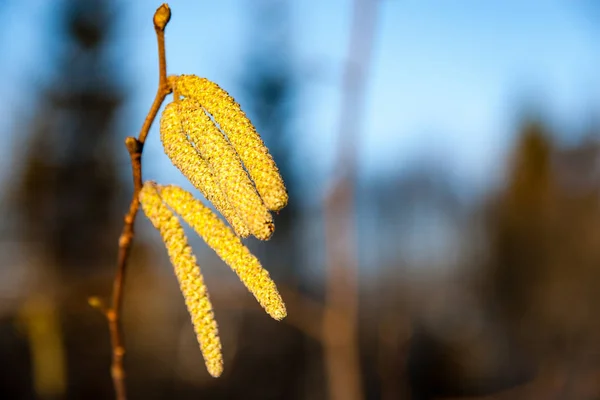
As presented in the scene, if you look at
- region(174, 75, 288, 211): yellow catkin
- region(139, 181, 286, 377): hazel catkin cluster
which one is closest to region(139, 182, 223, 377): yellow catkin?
region(139, 181, 286, 377): hazel catkin cluster

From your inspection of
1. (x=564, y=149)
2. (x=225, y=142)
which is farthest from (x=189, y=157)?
(x=564, y=149)

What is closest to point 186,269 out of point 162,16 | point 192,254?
point 192,254

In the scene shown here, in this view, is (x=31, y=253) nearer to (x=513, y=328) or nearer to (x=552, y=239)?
(x=513, y=328)

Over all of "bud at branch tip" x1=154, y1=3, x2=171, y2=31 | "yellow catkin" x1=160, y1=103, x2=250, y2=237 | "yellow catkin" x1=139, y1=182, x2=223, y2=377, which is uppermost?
"bud at branch tip" x1=154, y1=3, x2=171, y2=31

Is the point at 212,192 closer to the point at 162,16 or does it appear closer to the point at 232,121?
the point at 232,121

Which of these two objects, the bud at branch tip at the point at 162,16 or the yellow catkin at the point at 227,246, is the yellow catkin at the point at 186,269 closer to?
the yellow catkin at the point at 227,246

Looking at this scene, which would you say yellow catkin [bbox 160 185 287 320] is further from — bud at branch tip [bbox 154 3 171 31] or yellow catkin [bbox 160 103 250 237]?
bud at branch tip [bbox 154 3 171 31]
